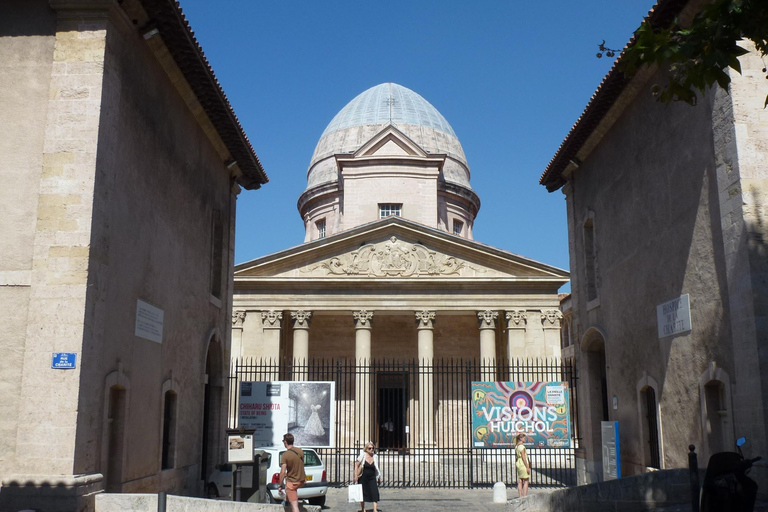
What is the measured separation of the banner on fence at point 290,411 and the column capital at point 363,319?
41.5 feet

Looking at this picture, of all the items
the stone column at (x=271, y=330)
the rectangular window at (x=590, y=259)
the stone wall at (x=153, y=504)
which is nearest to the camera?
the stone wall at (x=153, y=504)

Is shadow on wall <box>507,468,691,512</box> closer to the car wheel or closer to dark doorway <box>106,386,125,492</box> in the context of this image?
the car wheel

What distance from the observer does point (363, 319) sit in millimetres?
31156

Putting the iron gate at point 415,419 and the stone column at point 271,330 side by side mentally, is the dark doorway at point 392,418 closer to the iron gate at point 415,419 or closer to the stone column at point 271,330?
the iron gate at point 415,419

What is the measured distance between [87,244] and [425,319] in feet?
72.8

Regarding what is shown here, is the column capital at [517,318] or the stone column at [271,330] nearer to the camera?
the stone column at [271,330]

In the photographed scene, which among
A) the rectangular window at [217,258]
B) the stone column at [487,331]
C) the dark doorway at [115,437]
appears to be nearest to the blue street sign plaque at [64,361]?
the dark doorway at [115,437]

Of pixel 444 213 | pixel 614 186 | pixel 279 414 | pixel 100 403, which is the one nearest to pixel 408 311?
pixel 444 213

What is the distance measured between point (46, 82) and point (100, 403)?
14.5ft

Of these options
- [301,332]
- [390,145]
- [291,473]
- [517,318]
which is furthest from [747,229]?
[390,145]

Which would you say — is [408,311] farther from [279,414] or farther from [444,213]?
[279,414]

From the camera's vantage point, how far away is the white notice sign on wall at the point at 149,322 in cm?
1180

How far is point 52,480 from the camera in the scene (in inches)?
358

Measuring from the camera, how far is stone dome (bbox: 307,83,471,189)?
4341 cm
